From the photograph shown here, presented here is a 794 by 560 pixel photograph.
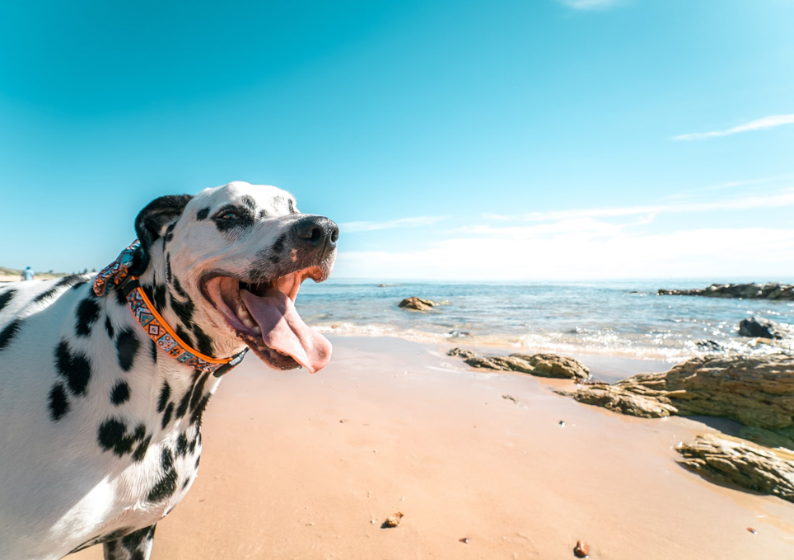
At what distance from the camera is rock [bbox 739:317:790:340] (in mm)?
13453

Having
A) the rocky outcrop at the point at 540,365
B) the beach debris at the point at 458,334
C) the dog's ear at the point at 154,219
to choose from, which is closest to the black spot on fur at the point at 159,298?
the dog's ear at the point at 154,219

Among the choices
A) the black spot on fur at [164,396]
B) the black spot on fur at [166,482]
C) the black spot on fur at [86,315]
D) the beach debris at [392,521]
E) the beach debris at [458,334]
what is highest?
the black spot on fur at [86,315]

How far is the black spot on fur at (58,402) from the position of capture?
1.50m

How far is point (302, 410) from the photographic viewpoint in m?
4.77

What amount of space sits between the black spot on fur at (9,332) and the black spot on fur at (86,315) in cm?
24

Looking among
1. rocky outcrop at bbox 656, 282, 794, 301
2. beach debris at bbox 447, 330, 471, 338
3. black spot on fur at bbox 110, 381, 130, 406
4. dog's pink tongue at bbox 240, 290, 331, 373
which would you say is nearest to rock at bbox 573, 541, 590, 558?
dog's pink tongue at bbox 240, 290, 331, 373

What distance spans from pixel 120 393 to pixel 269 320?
0.69 meters

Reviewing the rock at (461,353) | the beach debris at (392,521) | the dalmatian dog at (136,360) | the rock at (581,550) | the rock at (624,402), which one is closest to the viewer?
the dalmatian dog at (136,360)

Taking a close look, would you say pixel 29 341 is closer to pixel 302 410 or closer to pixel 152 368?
pixel 152 368

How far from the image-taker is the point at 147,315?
1626 mm

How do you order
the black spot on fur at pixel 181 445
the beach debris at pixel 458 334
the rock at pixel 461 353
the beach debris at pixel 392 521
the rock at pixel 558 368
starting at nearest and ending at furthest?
the black spot on fur at pixel 181 445
the beach debris at pixel 392 521
the rock at pixel 558 368
the rock at pixel 461 353
the beach debris at pixel 458 334

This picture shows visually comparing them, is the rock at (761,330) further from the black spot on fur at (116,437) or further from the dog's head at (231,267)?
the black spot on fur at (116,437)

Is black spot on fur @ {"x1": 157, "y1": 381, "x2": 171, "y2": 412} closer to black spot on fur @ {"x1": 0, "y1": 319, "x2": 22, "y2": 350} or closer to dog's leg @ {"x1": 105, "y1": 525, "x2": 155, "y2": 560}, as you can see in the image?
black spot on fur @ {"x1": 0, "y1": 319, "x2": 22, "y2": 350}

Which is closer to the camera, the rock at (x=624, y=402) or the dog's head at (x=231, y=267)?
the dog's head at (x=231, y=267)
